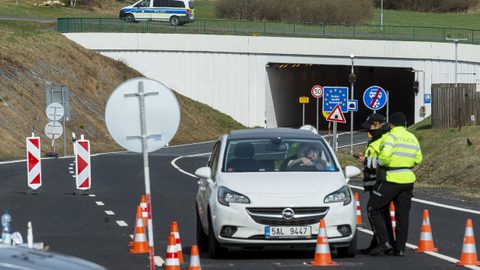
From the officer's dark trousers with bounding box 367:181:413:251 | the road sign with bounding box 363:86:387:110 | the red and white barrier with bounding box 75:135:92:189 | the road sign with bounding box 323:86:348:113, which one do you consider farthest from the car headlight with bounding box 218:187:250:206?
the road sign with bounding box 323:86:348:113

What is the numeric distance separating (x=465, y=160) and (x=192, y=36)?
3049 centimetres

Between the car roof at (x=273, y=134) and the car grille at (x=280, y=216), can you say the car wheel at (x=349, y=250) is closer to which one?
the car grille at (x=280, y=216)

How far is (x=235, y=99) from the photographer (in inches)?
2096

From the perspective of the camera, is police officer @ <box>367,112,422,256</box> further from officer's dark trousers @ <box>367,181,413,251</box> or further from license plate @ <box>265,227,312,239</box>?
license plate @ <box>265,227,312,239</box>

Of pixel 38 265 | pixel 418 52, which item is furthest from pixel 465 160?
pixel 418 52

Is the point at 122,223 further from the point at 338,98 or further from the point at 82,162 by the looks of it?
the point at 338,98

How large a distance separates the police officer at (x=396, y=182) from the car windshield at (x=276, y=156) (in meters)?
0.63

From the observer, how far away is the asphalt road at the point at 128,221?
889 cm

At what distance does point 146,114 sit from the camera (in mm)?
7301

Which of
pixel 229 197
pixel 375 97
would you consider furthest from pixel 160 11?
pixel 229 197

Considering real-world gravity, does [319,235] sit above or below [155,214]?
above

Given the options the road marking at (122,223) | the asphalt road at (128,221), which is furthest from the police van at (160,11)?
the road marking at (122,223)

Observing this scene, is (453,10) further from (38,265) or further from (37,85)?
(38,265)

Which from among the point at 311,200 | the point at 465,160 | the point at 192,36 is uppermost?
the point at 192,36
